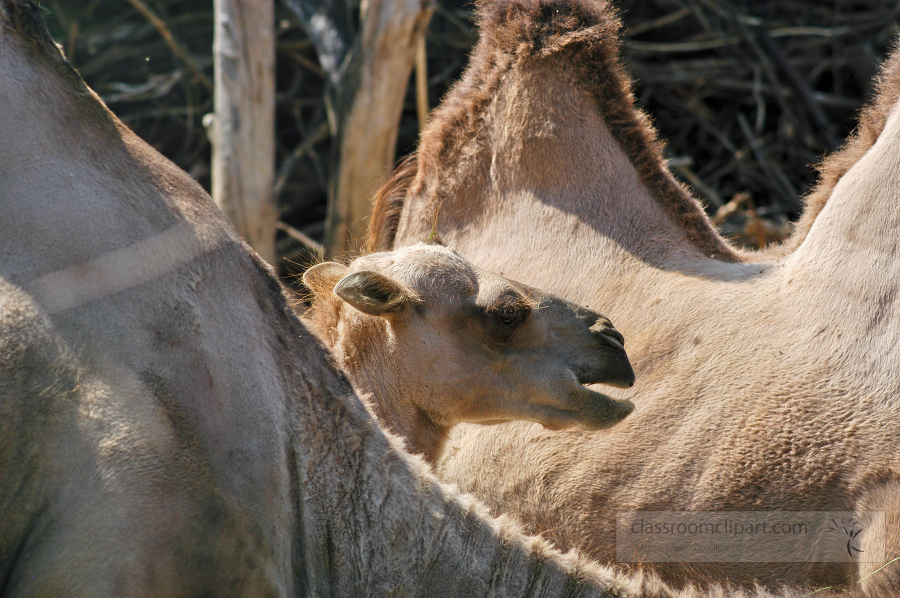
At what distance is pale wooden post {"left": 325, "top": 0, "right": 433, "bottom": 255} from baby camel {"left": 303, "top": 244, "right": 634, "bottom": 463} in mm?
1842

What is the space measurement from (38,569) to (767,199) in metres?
5.79

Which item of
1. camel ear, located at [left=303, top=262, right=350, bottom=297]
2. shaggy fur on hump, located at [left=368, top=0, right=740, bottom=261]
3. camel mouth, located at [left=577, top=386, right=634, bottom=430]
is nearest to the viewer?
camel mouth, located at [left=577, top=386, right=634, bottom=430]

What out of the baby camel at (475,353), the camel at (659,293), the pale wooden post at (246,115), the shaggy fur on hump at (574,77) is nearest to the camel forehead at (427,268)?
the baby camel at (475,353)

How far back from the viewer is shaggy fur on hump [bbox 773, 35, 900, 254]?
Answer: 2939 millimetres

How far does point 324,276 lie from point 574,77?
47.7 inches

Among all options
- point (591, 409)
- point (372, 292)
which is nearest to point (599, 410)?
point (591, 409)

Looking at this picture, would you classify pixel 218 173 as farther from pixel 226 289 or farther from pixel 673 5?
pixel 673 5

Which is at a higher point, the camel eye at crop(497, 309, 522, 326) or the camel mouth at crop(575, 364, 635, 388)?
the camel eye at crop(497, 309, 522, 326)

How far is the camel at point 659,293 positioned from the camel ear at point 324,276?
0.59m

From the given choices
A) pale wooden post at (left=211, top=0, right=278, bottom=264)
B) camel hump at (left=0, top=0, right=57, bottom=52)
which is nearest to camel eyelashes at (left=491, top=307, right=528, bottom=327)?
camel hump at (left=0, top=0, right=57, bottom=52)

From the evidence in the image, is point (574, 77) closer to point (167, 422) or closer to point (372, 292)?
point (372, 292)

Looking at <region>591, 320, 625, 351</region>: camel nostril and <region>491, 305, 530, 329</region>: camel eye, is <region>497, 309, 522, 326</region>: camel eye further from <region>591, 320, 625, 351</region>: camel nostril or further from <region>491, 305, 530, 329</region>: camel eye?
<region>591, 320, 625, 351</region>: camel nostril

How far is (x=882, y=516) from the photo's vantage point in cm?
230

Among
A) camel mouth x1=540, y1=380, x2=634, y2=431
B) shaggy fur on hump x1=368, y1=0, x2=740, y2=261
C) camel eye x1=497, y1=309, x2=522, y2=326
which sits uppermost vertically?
shaggy fur on hump x1=368, y1=0, x2=740, y2=261
